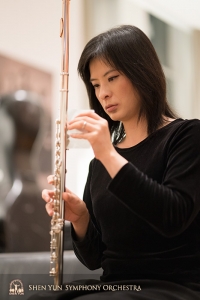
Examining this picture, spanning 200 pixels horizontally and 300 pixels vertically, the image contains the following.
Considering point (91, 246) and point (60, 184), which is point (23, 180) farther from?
point (60, 184)

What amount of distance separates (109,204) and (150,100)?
23cm

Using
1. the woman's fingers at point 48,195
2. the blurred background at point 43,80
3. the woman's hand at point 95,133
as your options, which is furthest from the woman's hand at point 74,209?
the blurred background at point 43,80

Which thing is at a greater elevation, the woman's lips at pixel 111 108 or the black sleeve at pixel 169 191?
the woman's lips at pixel 111 108

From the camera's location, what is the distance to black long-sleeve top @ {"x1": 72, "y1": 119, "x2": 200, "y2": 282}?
83cm

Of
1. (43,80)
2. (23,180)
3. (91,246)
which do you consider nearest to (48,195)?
(91,246)

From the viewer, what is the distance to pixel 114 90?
984mm

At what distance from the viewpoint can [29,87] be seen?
2.22m

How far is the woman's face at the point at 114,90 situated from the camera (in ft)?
3.23

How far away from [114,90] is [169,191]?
10.0 inches

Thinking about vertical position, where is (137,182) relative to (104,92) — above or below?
below

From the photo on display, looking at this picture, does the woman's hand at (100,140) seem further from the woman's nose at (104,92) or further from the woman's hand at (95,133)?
the woman's nose at (104,92)

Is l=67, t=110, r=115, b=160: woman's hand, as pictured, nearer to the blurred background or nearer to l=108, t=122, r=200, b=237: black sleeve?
l=108, t=122, r=200, b=237: black sleeve

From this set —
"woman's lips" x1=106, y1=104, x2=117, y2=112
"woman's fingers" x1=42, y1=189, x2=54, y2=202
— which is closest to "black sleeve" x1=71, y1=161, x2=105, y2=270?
"woman's fingers" x1=42, y1=189, x2=54, y2=202

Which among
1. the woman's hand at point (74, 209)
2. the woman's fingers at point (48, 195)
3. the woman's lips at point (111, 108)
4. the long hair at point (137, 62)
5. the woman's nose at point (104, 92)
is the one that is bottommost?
the woman's hand at point (74, 209)
